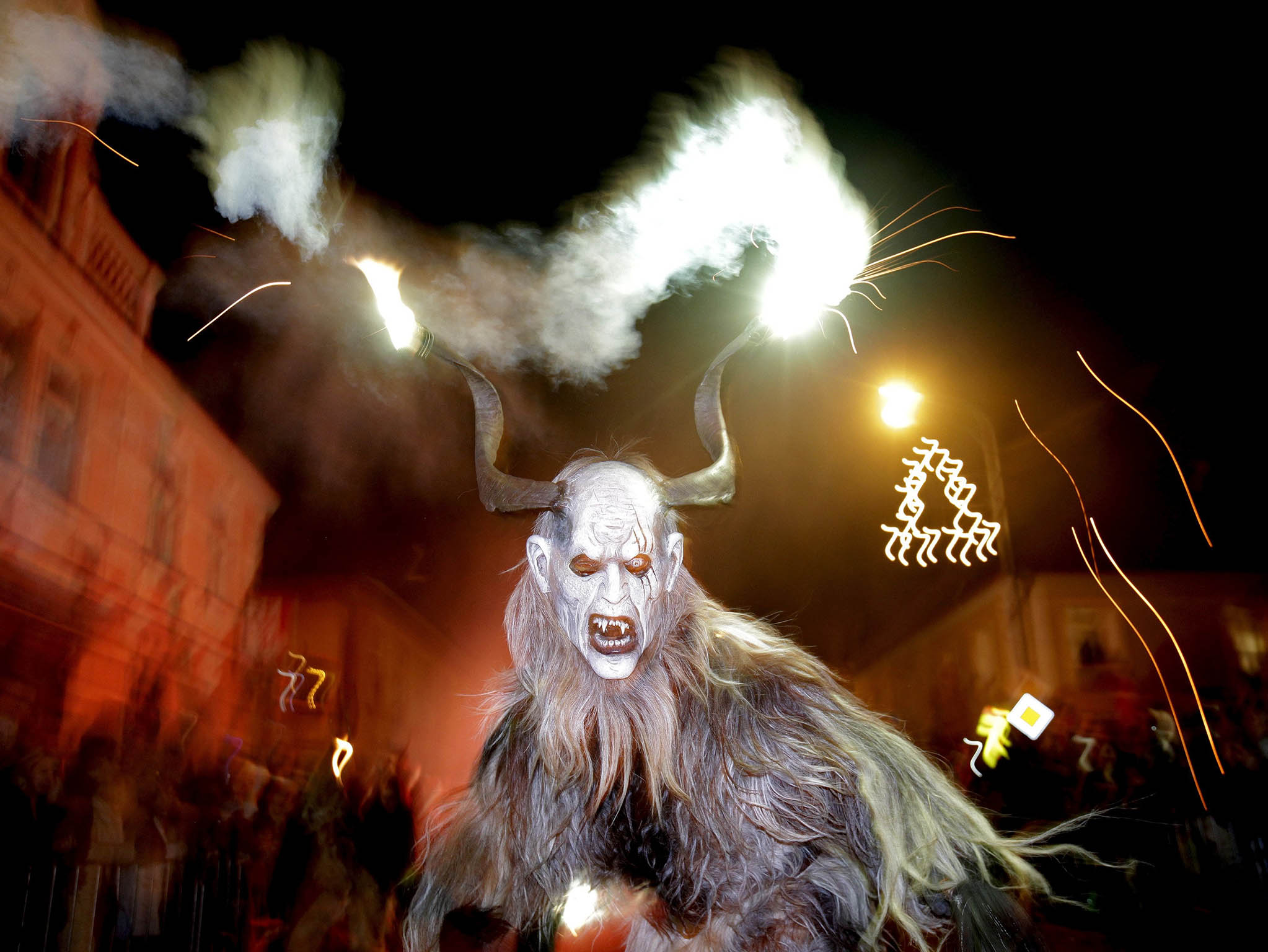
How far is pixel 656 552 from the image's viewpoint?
2467 mm

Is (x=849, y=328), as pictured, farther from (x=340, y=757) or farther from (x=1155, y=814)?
(x=340, y=757)

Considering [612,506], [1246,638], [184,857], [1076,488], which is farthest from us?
[1246,638]

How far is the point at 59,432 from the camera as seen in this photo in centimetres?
524

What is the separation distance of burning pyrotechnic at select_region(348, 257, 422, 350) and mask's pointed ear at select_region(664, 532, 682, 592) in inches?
50.7

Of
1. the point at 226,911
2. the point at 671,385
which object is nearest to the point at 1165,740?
the point at 671,385

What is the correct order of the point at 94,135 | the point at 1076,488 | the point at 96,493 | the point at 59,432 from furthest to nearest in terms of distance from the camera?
the point at 96,493
the point at 59,432
the point at 1076,488
the point at 94,135

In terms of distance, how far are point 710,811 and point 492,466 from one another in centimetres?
130

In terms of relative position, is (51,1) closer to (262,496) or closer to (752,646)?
(262,496)

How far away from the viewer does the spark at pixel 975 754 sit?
12.3 ft

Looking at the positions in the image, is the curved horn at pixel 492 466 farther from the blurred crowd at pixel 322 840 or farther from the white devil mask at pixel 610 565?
the blurred crowd at pixel 322 840

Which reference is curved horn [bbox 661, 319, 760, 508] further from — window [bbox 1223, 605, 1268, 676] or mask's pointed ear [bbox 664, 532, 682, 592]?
window [bbox 1223, 605, 1268, 676]

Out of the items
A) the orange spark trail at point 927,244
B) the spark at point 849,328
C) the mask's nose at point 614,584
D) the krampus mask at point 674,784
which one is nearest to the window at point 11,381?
the krampus mask at point 674,784

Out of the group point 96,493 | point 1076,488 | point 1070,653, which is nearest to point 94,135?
point 96,493

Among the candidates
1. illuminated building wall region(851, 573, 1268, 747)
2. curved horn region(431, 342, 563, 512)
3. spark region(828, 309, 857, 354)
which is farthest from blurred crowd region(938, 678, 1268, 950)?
curved horn region(431, 342, 563, 512)
